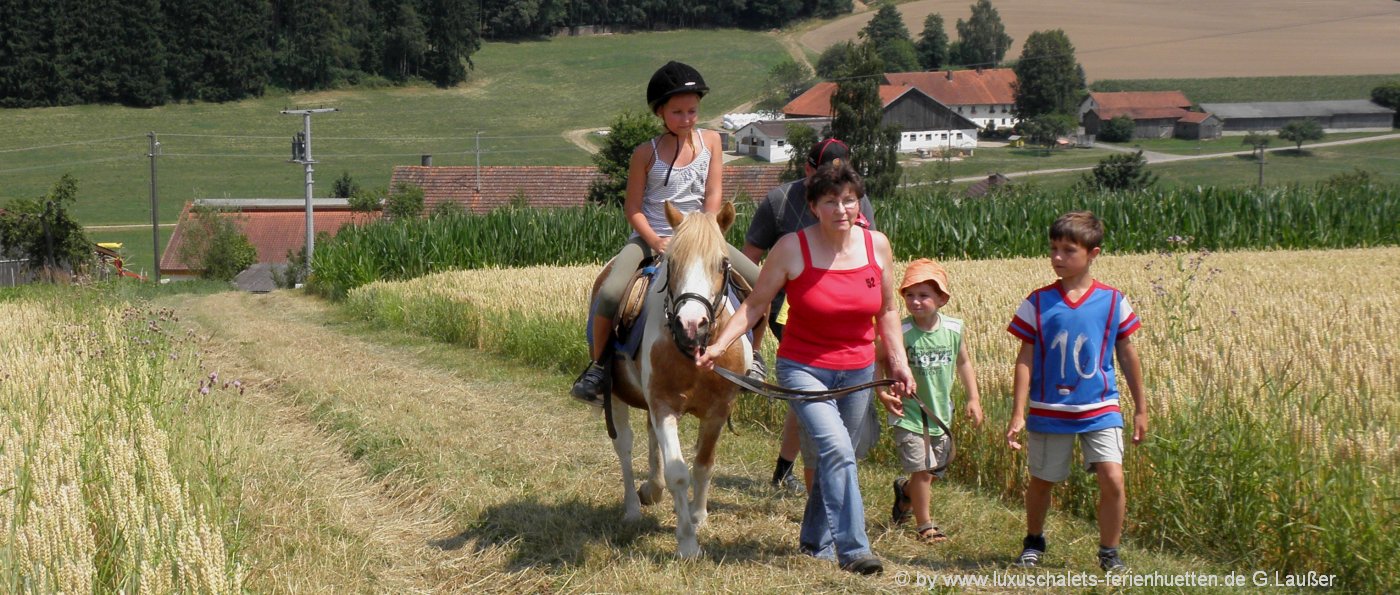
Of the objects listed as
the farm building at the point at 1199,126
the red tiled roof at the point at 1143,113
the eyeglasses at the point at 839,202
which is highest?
the red tiled roof at the point at 1143,113

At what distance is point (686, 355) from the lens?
18.0 ft

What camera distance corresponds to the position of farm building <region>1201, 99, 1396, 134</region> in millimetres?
88062

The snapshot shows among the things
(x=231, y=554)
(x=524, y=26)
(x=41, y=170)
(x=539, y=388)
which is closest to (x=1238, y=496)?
(x=231, y=554)

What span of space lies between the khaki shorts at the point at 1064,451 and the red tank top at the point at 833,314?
84cm

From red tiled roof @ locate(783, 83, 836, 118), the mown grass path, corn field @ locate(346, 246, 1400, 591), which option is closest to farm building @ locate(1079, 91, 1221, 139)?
red tiled roof @ locate(783, 83, 836, 118)

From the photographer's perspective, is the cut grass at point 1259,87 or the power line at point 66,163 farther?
the cut grass at point 1259,87

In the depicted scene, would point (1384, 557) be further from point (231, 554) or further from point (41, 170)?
point (41, 170)

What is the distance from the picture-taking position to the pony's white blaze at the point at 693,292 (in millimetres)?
5188

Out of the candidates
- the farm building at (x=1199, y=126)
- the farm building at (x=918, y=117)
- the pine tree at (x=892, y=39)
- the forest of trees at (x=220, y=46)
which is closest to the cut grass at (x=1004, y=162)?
the farm building at (x=918, y=117)

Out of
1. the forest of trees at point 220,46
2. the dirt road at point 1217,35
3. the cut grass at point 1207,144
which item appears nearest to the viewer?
the cut grass at point 1207,144

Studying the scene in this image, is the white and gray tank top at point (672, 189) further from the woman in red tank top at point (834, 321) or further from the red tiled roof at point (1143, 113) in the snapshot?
the red tiled roof at point (1143, 113)

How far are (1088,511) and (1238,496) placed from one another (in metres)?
0.95

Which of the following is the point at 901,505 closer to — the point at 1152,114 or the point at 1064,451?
the point at 1064,451

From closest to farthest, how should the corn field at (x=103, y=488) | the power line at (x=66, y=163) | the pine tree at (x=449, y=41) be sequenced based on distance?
1. the corn field at (x=103, y=488)
2. the power line at (x=66, y=163)
3. the pine tree at (x=449, y=41)
